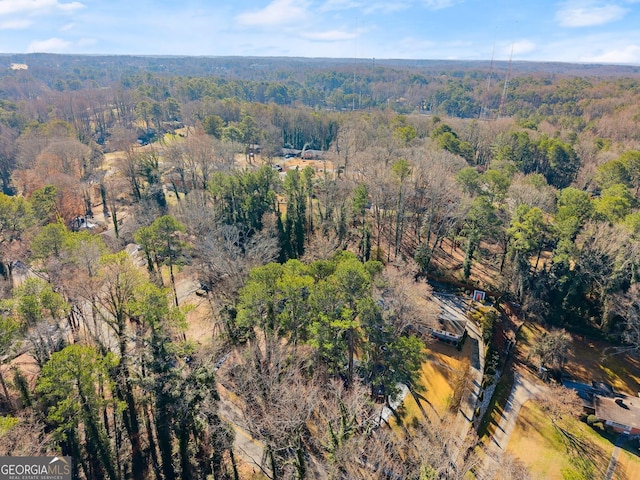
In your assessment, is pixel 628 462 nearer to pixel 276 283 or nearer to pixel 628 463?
pixel 628 463

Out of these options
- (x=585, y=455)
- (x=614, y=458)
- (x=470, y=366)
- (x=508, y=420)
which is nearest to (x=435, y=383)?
(x=470, y=366)

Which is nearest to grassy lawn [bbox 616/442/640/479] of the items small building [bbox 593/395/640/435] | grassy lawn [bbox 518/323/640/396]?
small building [bbox 593/395/640/435]

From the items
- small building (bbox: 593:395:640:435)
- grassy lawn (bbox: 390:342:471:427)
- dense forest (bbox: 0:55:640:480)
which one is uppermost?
dense forest (bbox: 0:55:640:480)

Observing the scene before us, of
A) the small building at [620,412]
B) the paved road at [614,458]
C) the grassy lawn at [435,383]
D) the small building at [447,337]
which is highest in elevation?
the small building at [447,337]

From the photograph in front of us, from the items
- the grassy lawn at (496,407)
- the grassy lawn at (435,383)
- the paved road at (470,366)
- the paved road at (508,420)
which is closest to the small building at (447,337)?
the grassy lawn at (435,383)

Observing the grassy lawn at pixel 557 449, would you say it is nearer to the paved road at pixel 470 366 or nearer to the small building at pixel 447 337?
the paved road at pixel 470 366

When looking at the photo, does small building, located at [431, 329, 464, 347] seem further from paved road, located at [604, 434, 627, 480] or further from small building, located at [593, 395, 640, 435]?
paved road, located at [604, 434, 627, 480]
